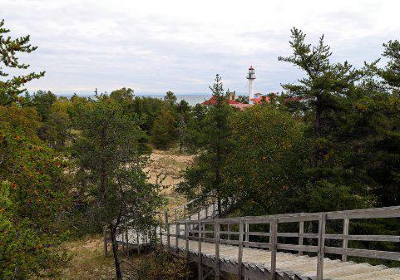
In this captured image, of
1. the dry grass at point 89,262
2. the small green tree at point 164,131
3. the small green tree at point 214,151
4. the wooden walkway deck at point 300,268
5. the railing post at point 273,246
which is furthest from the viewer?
the small green tree at point 164,131

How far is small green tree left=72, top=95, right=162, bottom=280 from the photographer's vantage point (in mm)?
12336

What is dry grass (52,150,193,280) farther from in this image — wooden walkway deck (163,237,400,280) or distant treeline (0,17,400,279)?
wooden walkway deck (163,237,400,280)

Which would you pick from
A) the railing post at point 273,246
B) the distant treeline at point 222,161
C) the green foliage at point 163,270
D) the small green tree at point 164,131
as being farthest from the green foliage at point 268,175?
the small green tree at point 164,131

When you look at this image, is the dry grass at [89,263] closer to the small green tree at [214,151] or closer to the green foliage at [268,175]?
the small green tree at [214,151]

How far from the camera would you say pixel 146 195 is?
12398mm

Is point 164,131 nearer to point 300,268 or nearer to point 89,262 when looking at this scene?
point 89,262

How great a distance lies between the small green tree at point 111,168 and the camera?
12.3 m

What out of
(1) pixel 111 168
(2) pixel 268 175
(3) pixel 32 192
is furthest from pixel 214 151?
(3) pixel 32 192

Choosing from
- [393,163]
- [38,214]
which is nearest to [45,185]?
[38,214]

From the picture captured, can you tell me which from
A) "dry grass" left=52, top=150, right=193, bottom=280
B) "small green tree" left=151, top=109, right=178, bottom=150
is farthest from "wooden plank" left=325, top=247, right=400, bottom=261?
"small green tree" left=151, top=109, right=178, bottom=150

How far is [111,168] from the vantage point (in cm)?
1238

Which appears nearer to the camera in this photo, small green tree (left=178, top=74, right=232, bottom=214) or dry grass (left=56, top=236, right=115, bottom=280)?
dry grass (left=56, top=236, right=115, bottom=280)

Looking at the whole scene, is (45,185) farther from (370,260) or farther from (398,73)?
(398,73)

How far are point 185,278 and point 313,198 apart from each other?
5.95 m
